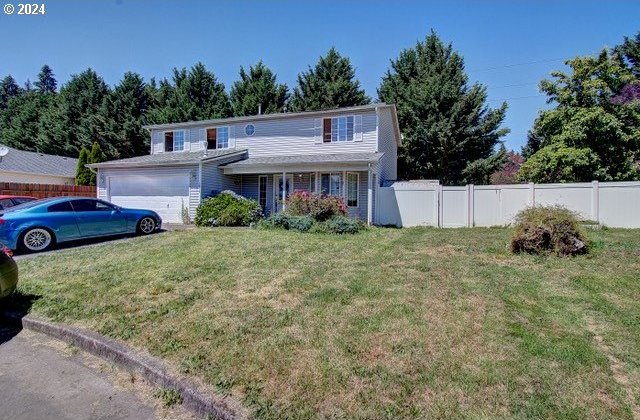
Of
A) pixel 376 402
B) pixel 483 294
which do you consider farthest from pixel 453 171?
pixel 376 402

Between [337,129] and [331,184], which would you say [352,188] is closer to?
[331,184]

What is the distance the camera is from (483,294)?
5.24m

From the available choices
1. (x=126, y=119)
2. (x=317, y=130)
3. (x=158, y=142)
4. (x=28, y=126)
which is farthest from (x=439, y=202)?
(x=28, y=126)

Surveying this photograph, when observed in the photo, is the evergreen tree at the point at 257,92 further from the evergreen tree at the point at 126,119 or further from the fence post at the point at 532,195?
the fence post at the point at 532,195

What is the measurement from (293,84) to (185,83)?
9.67 m

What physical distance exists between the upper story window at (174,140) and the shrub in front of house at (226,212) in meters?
7.37

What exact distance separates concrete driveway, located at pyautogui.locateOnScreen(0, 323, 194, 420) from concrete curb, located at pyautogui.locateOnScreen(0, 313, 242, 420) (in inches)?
3.4

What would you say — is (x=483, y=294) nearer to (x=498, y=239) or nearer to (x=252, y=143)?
(x=498, y=239)

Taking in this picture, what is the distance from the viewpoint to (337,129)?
17797 millimetres

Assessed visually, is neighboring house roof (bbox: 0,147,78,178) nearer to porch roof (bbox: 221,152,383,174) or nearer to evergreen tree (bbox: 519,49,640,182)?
porch roof (bbox: 221,152,383,174)

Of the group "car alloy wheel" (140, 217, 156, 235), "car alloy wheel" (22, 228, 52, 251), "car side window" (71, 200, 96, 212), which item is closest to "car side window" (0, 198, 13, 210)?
"car side window" (71, 200, 96, 212)

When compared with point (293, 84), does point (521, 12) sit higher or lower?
lower

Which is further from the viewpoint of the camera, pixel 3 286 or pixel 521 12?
pixel 521 12

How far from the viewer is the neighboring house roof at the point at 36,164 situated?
25.0m
